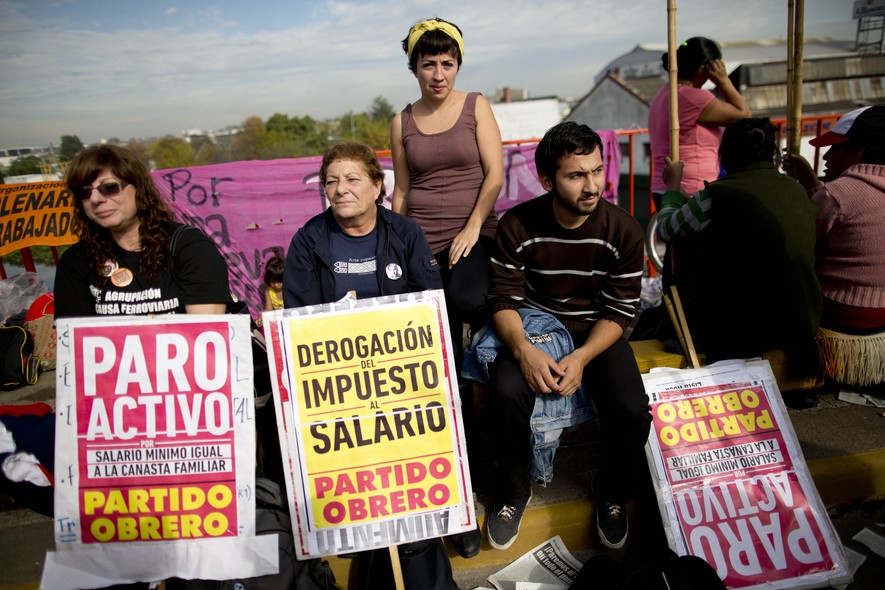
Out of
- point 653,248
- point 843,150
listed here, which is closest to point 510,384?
point 843,150

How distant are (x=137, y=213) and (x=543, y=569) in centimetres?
234

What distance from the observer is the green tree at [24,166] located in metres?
5.80

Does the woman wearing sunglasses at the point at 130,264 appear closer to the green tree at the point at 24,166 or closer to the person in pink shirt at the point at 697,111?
the person in pink shirt at the point at 697,111

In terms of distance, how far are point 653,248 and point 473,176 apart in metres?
2.90

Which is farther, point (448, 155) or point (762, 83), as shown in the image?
point (762, 83)

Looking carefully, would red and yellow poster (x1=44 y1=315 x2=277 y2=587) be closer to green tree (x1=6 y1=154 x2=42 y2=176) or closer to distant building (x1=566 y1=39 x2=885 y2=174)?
green tree (x1=6 y1=154 x2=42 y2=176)

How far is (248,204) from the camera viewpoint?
5.22 metres

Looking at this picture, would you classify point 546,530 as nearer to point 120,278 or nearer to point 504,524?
point 504,524

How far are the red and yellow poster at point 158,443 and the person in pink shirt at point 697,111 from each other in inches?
126

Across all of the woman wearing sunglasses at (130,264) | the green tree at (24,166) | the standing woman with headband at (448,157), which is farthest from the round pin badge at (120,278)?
the green tree at (24,166)

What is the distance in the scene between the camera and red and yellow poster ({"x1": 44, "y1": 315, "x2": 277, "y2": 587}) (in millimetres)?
1939

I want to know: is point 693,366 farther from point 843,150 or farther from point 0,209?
point 0,209

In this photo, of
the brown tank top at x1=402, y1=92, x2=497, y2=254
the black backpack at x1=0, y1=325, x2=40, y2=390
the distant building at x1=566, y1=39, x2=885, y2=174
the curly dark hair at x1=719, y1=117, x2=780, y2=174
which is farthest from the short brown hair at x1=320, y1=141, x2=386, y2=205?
the distant building at x1=566, y1=39, x2=885, y2=174

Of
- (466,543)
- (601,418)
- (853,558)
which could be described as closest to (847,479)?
(853,558)
